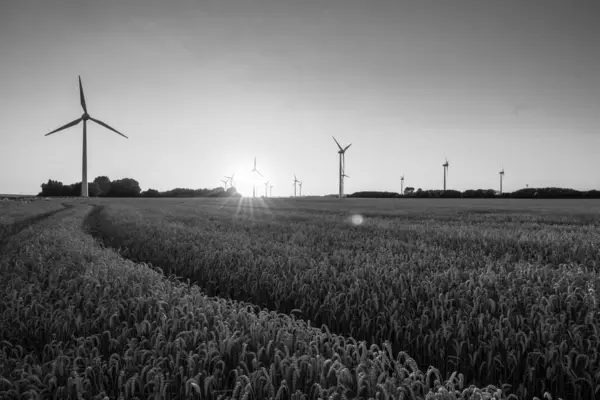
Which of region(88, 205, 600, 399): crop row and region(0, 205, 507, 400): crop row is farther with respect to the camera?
region(88, 205, 600, 399): crop row

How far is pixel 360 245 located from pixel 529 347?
891 cm

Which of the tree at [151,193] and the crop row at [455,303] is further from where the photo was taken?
the tree at [151,193]

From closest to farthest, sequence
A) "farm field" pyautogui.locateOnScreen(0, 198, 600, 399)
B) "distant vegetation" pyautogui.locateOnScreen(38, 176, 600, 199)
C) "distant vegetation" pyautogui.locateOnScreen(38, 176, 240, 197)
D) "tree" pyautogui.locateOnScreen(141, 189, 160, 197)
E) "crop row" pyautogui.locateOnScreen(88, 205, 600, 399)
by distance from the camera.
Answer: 1. "farm field" pyautogui.locateOnScreen(0, 198, 600, 399)
2. "crop row" pyautogui.locateOnScreen(88, 205, 600, 399)
3. "distant vegetation" pyautogui.locateOnScreen(38, 176, 600, 199)
4. "distant vegetation" pyautogui.locateOnScreen(38, 176, 240, 197)
5. "tree" pyautogui.locateOnScreen(141, 189, 160, 197)

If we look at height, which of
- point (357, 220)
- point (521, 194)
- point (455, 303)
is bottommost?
point (455, 303)

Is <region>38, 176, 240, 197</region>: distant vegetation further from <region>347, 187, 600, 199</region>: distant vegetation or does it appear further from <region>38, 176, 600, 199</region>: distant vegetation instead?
<region>347, 187, 600, 199</region>: distant vegetation

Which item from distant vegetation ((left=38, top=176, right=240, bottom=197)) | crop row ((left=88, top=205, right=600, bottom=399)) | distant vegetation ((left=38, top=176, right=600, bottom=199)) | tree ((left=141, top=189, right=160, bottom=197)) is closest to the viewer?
crop row ((left=88, top=205, right=600, bottom=399))

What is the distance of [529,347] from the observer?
16.7ft

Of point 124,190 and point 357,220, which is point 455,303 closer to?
point 357,220

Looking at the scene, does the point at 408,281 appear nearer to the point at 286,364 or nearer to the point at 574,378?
the point at 574,378

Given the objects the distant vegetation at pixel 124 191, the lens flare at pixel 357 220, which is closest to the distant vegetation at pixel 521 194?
the distant vegetation at pixel 124 191

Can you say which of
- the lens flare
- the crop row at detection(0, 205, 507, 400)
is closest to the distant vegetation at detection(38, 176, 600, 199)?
the lens flare

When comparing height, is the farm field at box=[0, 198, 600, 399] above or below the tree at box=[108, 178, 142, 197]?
below

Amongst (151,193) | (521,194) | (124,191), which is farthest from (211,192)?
(521,194)

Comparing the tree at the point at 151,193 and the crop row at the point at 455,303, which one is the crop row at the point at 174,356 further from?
the tree at the point at 151,193
